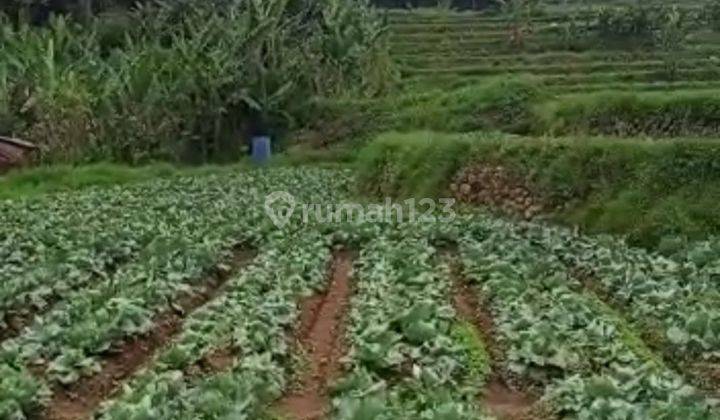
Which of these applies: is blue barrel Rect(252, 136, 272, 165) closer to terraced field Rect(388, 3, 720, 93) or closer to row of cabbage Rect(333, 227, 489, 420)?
terraced field Rect(388, 3, 720, 93)

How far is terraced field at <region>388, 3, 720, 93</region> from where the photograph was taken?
52.4m

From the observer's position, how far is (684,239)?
18.8 m

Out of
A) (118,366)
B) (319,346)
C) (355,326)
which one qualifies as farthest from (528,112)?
(118,366)

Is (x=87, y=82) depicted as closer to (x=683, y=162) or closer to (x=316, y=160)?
(x=316, y=160)

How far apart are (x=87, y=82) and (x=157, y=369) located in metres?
30.7

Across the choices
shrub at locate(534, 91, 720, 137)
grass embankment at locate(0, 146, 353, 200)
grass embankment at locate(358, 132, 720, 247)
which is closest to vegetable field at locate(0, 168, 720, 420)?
grass embankment at locate(358, 132, 720, 247)

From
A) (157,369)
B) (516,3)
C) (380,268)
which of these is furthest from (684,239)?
(516,3)

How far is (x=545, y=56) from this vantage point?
59.0 m

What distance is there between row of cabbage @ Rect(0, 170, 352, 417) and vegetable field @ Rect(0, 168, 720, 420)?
3cm

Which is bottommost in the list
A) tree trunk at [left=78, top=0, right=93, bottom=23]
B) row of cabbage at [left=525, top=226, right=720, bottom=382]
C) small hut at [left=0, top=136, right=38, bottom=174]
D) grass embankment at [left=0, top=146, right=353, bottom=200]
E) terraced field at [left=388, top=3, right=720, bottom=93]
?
grass embankment at [left=0, top=146, right=353, bottom=200]

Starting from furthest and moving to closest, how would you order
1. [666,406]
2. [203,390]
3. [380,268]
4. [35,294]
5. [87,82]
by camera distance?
[87,82]
[380,268]
[35,294]
[203,390]
[666,406]

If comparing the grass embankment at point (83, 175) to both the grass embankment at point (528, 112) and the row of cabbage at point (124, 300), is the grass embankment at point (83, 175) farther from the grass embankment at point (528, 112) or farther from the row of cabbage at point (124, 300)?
the row of cabbage at point (124, 300)

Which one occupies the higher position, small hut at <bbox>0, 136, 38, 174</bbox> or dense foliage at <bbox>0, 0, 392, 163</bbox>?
dense foliage at <bbox>0, 0, 392, 163</bbox>

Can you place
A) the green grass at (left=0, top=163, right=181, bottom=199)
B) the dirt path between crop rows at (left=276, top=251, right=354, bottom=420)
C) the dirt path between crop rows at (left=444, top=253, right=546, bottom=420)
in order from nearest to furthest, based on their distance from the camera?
1. the dirt path between crop rows at (left=444, top=253, right=546, bottom=420)
2. the dirt path between crop rows at (left=276, top=251, right=354, bottom=420)
3. the green grass at (left=0, top=163, right=181, bottom=199)
